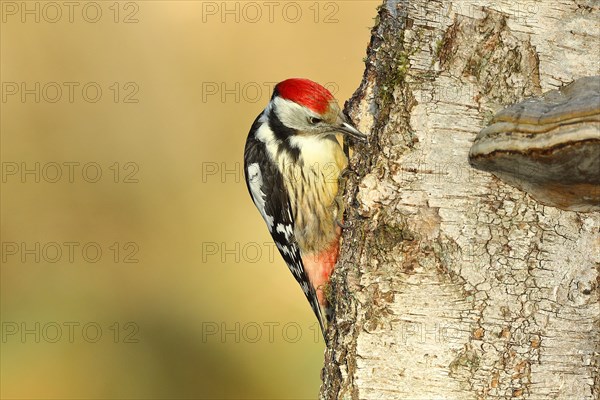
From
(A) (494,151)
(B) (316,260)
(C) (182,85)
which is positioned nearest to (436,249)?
(A) (494,151)

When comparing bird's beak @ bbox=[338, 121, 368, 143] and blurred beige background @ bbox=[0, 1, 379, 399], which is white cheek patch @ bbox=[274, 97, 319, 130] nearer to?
bird's beak @ bbox=[338, 121, 368, 143]

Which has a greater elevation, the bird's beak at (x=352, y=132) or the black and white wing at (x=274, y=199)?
the bird's beak at (x=352, y=132)

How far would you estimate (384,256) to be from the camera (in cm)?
229

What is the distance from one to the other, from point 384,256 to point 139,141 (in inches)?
165

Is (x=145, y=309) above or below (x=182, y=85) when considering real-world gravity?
below

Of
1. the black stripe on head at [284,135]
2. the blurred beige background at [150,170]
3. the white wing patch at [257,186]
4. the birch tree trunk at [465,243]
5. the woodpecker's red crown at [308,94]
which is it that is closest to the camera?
the birch tree trunk at [465,243]

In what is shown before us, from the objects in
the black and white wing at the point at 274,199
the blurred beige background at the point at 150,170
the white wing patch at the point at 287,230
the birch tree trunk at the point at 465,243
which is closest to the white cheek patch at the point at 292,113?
the black and white wing at the point at 274,199

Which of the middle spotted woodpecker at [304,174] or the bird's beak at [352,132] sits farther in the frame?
the middle spotted woodpecker at [304,174]

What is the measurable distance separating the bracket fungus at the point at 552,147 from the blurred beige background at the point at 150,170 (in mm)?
3592

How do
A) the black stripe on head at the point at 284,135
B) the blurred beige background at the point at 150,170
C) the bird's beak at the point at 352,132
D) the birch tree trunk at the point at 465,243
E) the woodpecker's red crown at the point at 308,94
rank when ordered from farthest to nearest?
the blurred beige background at the point at 150,170, the black stripe on head at the point at 284,135, the woodpecker's red crown at the point at 308,94, the bird's beak at the point at 352,132, the birch tree trunk at the point at 465,243

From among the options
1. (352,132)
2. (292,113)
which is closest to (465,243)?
(352,132)

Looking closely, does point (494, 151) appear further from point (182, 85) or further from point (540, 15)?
point (182, 85)

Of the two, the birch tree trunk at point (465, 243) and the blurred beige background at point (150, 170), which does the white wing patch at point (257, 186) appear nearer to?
the birch tree trunk at point (465, 243)

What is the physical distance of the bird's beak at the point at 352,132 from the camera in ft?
8.61
